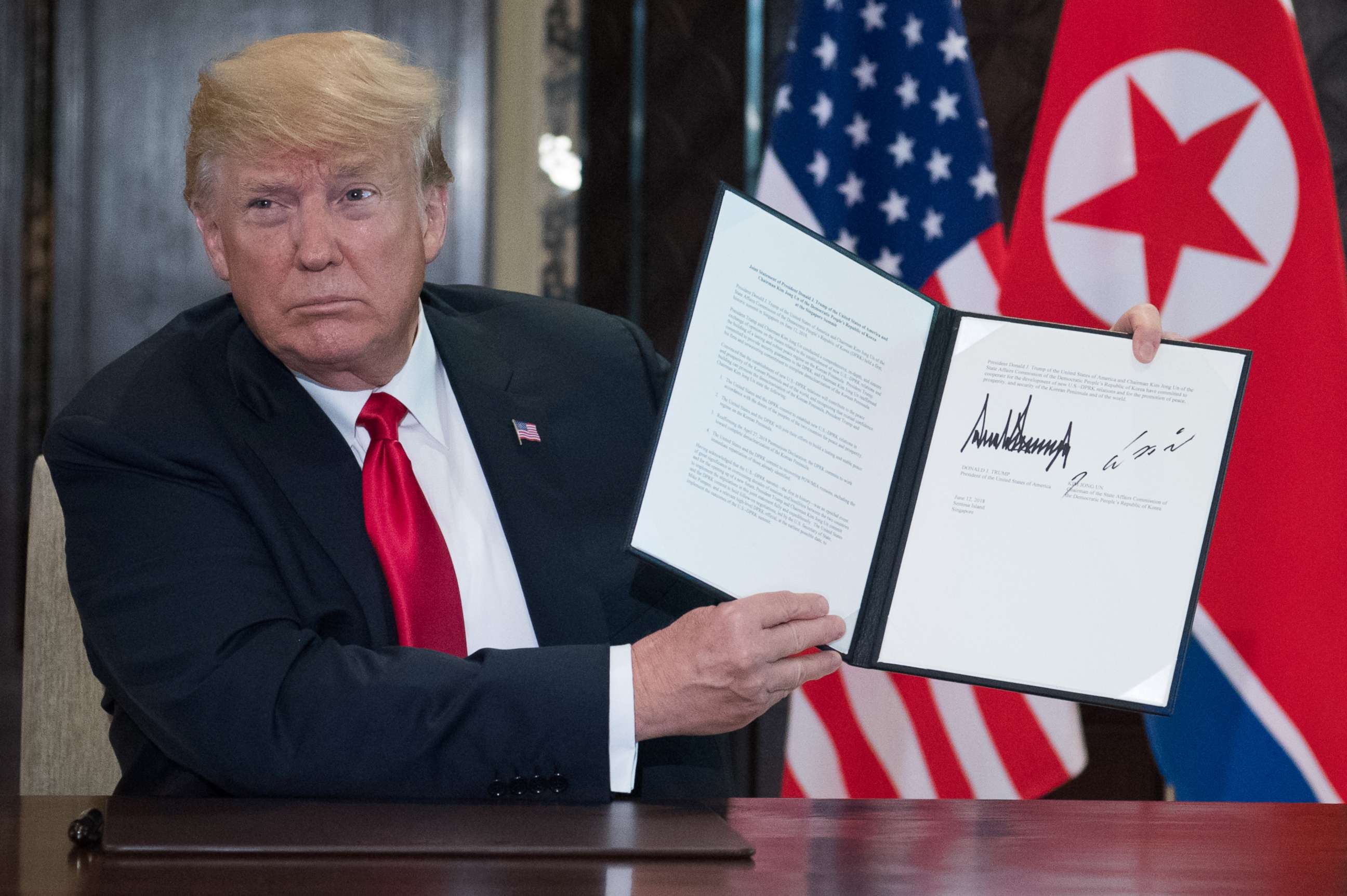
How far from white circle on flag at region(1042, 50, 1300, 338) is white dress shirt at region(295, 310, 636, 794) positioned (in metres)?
1.24

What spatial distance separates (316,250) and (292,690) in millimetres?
562

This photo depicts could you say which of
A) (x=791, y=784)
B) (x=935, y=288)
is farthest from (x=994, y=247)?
(x=791, y=784)

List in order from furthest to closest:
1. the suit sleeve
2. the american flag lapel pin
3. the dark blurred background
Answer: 1. the dark blurred background
2. the american flag lapel pin
3. the suit sleeve

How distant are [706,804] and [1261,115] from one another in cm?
173

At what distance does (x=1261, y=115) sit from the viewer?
2.22 m

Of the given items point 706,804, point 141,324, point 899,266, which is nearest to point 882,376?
point 706,804

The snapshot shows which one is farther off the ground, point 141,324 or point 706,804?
point 141,324

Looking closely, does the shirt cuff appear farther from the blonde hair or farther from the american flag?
the american flag

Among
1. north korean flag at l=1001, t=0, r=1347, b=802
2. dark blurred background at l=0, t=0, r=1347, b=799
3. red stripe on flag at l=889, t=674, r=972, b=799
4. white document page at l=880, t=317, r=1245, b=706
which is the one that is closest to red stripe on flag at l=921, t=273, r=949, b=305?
north korean flag at l=1001, t=0, r=1347, b=802

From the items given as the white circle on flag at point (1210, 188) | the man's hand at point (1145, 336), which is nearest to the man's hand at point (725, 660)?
the man's hand at point (1145, 336)

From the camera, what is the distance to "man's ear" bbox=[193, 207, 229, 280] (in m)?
1.59

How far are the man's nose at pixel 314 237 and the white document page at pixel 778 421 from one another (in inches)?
20.9

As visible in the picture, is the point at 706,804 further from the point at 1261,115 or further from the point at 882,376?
the point at 1261,115
